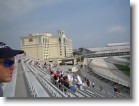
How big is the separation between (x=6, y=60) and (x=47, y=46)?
2124 mm

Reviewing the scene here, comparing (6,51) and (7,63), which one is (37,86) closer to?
(7,63)

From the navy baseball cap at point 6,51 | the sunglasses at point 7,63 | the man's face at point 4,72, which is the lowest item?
the man's face at point 4,72

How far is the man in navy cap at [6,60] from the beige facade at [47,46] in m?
1.96

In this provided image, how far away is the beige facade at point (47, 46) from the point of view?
3566 millimetres

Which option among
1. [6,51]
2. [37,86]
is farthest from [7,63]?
[37,86]

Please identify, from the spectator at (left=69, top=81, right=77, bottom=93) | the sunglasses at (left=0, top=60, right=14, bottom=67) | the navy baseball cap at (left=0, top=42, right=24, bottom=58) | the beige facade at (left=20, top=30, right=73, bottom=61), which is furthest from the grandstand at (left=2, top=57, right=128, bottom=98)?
the navy baseball cap at (left=0, top=42, right=24, bottom=58)

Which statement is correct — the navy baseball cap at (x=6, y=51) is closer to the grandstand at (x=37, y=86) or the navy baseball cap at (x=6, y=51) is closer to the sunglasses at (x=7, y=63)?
the sunglasses at (x=7, y=63)

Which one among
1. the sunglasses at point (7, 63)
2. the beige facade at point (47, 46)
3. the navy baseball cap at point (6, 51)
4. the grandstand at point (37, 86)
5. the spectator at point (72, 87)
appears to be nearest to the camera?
the navy baseball cap at point (6, 51)

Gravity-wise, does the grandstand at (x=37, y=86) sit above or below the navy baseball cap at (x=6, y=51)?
below

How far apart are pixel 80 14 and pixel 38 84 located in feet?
4.29

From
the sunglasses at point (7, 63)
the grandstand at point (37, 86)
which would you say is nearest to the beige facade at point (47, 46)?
the grandstand at point (37, 86)

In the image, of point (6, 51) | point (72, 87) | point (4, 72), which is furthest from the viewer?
point (72, 87)

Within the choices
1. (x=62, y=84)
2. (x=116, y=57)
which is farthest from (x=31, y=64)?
(x=116, y=57)

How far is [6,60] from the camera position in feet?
4.95
